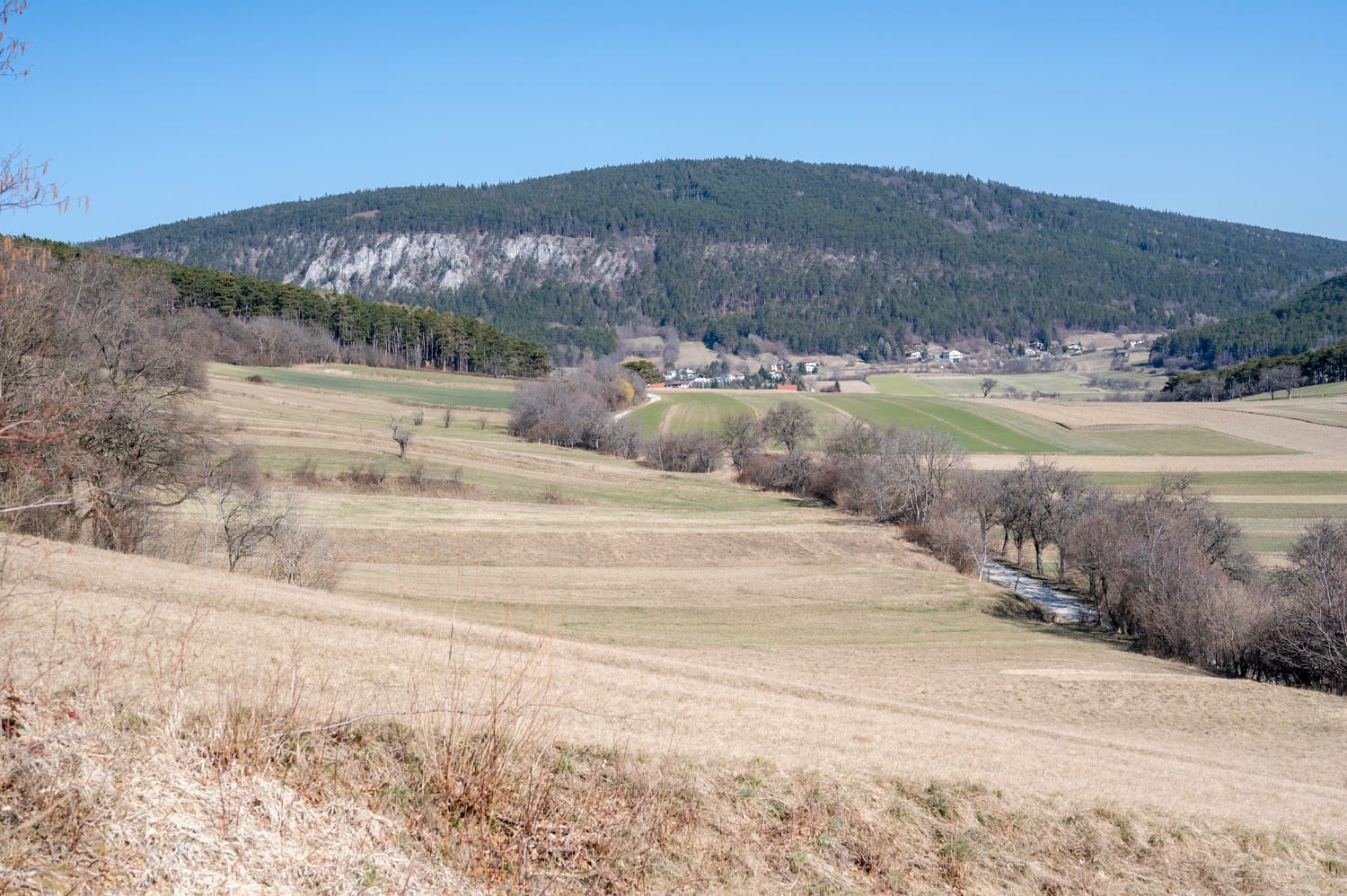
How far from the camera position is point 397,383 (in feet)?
369

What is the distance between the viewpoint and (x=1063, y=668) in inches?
1326

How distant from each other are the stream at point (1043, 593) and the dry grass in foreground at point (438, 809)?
37.6 metres

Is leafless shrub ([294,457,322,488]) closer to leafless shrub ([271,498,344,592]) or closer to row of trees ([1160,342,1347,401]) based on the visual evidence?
leafless shrub ([271,498,344,592])

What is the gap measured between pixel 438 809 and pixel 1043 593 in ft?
166

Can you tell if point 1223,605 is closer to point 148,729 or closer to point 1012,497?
point 1012,497

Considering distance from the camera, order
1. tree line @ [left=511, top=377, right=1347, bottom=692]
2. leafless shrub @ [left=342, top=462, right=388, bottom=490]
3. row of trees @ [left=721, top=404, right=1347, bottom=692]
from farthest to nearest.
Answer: leafless shrub @ [left=342, top=462, right=388, bottom=490], tree line @ [left=511, top=377, right=1347, bottom=692], row of trees @ [left=721, top=404, right=1347, bottom=692]

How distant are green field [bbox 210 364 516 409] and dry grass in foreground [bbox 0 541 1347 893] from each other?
89.2 metres

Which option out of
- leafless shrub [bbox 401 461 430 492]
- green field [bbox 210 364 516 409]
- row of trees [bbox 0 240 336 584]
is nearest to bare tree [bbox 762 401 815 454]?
green field [bbox 210 364 516 409]

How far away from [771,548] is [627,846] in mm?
47741

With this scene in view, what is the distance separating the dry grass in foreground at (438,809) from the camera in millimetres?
6402

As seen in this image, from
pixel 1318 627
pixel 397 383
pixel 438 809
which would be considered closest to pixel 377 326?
pixel 397 383

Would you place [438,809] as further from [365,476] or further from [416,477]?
[416,477]

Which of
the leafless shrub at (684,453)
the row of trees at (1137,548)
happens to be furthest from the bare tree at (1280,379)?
the leafless shrub at (684,453)

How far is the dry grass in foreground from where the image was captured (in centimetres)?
640
